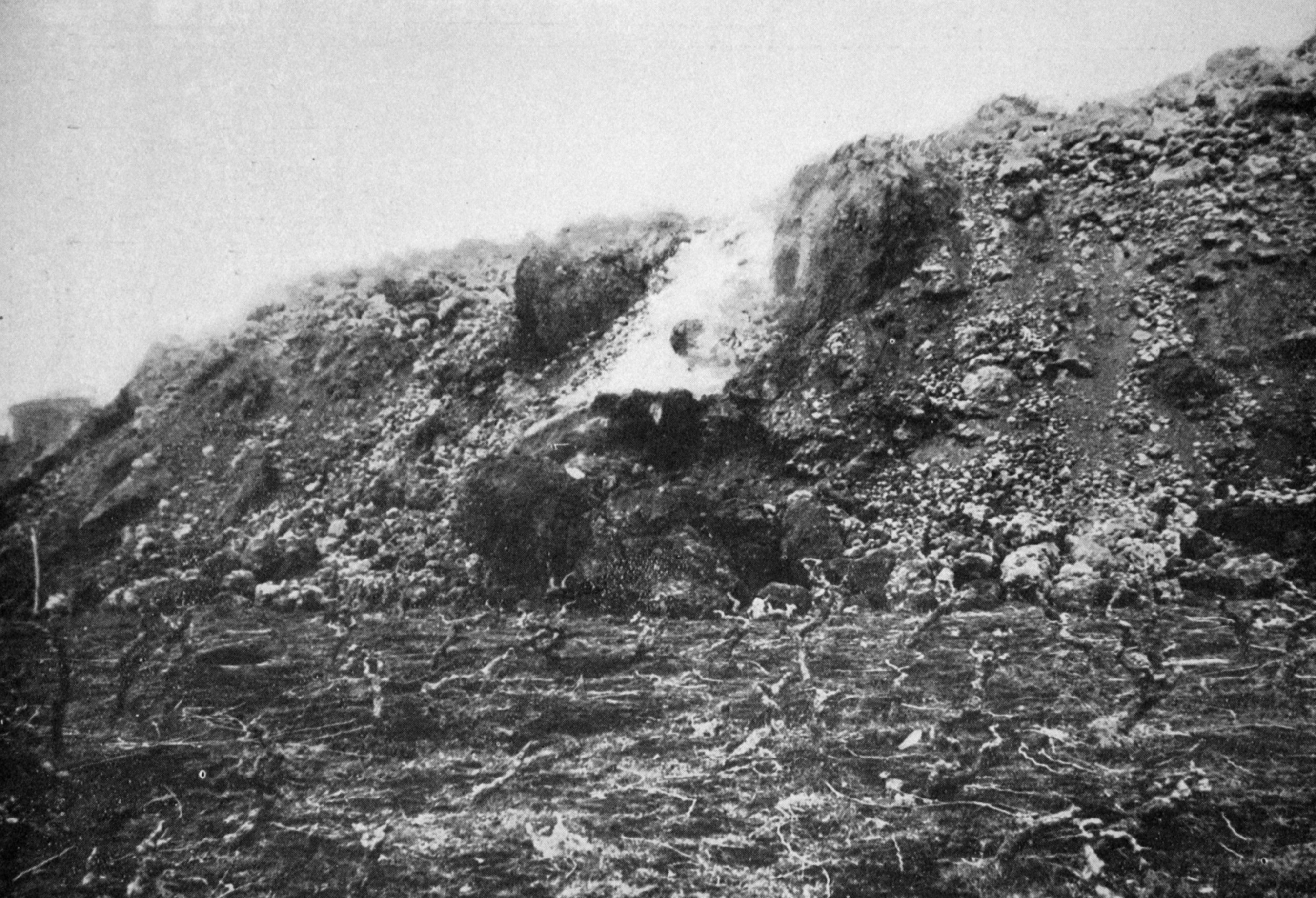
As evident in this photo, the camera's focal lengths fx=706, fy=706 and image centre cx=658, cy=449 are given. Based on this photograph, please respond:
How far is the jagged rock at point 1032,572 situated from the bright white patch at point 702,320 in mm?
2005

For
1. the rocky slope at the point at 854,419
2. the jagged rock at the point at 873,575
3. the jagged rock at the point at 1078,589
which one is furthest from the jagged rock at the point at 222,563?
the jagged rock at the point at 1078,589

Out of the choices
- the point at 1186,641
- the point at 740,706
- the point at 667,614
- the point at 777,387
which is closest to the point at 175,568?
the point at 667,614

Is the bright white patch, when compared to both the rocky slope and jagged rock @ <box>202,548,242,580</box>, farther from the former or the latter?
jagged rock @ <box>202,548,242,580</box>

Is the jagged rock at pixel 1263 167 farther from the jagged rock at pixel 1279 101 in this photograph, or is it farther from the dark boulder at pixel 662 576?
the dark boulder at pixel 662 576

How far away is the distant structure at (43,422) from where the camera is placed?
5.02m

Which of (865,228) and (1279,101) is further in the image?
(865,228)

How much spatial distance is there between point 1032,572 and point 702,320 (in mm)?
2613

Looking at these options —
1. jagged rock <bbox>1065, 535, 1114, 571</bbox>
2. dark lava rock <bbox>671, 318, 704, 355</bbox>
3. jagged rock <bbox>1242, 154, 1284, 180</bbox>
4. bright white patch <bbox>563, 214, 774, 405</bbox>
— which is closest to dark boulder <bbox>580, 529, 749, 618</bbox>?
bright white patch <bbox>563, 214, 774, 405</bbox>

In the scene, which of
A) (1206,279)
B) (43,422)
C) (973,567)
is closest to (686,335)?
(973,567)

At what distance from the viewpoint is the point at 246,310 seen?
19.7 feet

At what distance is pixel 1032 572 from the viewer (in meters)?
3.69

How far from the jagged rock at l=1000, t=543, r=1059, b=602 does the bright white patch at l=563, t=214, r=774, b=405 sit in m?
2.00

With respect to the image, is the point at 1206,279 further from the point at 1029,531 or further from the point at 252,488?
the point at 252,488

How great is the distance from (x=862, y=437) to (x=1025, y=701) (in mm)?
1639
